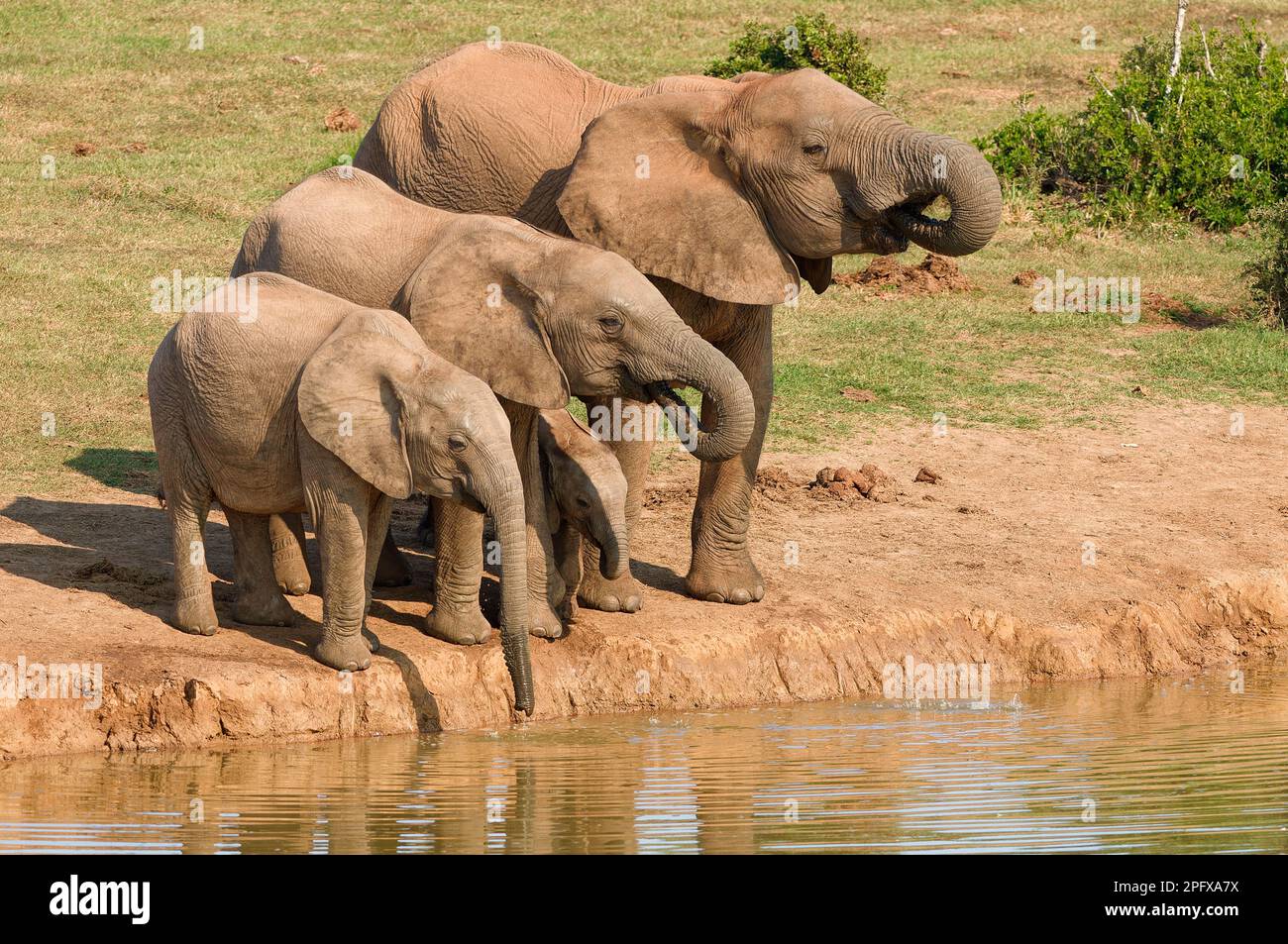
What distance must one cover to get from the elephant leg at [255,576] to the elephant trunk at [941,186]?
3266 millimetres

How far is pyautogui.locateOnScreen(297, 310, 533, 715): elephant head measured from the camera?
30.1 feet

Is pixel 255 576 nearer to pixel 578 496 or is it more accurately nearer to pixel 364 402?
pixel 364 402

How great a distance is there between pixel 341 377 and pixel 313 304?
502 mm

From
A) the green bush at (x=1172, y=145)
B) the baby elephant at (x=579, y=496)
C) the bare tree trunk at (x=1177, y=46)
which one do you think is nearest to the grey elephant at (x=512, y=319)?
the baby elephant at (x=579, y=496)

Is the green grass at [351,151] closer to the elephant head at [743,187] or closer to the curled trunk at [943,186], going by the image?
the elephant head at [743,187]

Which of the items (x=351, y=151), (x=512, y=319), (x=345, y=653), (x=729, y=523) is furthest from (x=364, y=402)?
(x=351, y=151)

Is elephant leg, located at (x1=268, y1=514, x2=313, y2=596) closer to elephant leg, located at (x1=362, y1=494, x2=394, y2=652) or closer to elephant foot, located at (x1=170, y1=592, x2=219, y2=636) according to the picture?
elephant foot, located at (x1=170, y1=592, x2=219, y2=636)

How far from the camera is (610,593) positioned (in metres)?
10.8

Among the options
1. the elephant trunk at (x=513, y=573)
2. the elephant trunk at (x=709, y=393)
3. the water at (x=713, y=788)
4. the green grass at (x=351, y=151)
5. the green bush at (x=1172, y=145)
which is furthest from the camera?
the green bush at (x=1172, y=145)

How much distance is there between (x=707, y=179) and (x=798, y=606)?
228 centimetres

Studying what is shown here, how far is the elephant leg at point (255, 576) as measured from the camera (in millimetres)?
10078

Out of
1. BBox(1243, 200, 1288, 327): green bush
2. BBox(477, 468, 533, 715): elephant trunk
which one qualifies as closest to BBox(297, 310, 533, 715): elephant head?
BBox(477, 468, 533, 715): elephant trunk
